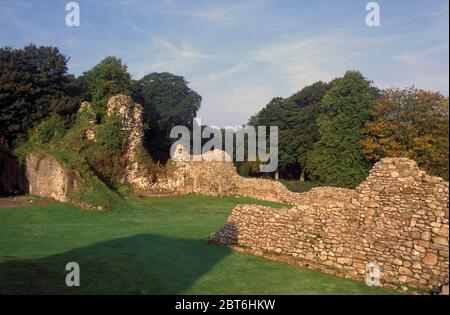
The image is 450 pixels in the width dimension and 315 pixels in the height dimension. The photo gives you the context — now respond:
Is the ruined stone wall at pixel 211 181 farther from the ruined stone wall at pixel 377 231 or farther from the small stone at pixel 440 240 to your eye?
the small stone at pixel 440 240

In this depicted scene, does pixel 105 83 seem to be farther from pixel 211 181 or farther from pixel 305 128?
pixel 305 128

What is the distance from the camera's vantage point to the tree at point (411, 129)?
25703 millimetres

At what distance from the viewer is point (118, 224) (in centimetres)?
1462

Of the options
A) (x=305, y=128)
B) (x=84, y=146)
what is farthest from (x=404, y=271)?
(x=305, y=128)

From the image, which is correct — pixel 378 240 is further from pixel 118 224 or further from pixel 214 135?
pixel 214 135

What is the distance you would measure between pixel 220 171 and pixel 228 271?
18.8m

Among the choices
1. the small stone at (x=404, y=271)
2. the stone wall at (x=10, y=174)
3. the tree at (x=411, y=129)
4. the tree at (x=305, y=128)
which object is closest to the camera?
the small stone at (x=404, y=271)

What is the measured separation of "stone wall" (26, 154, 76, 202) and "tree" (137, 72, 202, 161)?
14.2m

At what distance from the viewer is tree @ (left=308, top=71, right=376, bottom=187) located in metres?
31.6

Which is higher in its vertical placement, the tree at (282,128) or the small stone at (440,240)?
the tree at (282,128)

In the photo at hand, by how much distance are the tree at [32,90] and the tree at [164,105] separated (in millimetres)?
8384
